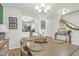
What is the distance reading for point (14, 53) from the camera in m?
1.64

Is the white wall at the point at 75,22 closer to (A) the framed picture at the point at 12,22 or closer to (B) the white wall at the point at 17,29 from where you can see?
(B) the white wall at the point at 17,29

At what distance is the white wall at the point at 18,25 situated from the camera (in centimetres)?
164

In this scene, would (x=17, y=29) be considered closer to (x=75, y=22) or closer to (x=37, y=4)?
(x=37, y=4)

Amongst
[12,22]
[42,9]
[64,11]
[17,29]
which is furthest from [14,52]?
[64,11]

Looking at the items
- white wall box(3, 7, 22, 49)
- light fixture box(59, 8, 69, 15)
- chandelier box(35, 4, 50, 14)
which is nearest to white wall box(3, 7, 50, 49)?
white wall box(3, 7, 22, 49)

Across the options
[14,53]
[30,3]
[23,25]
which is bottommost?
[14,53]

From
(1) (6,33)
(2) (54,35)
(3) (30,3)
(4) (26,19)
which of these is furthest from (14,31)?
(2) (54,35)

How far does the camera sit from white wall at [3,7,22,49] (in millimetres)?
1637

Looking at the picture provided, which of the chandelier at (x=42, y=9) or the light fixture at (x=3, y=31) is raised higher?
the chandelier at (x=42, y=9)

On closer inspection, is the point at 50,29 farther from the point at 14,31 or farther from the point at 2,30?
the point at 2,30

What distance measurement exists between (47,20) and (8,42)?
0.72 m

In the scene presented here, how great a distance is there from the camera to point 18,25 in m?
1.71

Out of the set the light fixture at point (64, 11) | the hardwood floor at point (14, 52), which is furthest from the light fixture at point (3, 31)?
the light fixture at point (64, 11)

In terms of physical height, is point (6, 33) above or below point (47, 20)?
below
